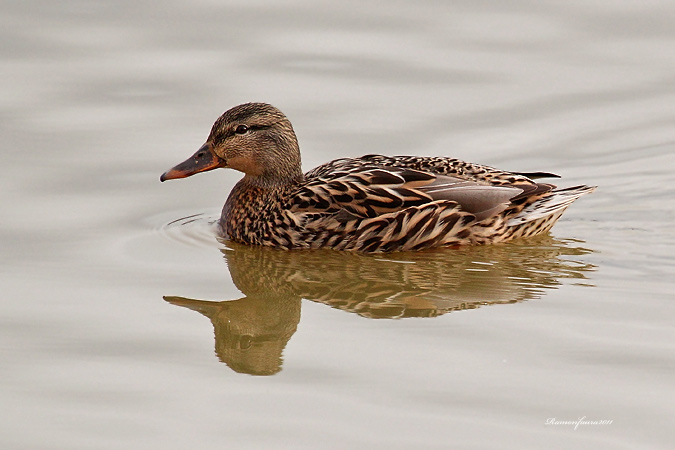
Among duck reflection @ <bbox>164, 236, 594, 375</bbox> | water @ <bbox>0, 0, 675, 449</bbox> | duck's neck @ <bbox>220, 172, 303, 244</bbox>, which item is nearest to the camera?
water @ <bbox>0, 0, 675, 449</bbox>

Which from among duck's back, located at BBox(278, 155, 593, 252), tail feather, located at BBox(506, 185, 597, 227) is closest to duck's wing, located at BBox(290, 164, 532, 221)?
duck's back, located at BBox(278, 155, 593, 252)

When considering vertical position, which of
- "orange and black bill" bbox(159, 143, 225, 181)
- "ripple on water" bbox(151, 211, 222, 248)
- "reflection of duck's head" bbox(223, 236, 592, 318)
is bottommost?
"reflection of duck's head" bbox(223, 236, 592, 318)

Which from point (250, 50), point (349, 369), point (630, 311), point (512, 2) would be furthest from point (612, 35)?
point (349, 369)

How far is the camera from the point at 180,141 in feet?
39.6

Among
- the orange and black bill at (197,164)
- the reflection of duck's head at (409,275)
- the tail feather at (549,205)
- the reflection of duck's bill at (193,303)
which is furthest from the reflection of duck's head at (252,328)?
the tail feather at (549,205)

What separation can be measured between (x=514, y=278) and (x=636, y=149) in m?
3.32

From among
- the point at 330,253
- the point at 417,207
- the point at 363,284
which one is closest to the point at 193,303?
the point at 363,284

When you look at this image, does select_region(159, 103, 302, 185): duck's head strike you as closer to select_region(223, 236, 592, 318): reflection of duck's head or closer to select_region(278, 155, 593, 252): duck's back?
select_region(278, 155, 593, 252): duck's back

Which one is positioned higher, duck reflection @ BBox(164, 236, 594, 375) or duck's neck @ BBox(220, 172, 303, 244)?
duck's neck @ BBox(220, 172, 303, 244)

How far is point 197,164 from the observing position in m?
10.6

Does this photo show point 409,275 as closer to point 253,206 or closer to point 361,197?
point 361,197

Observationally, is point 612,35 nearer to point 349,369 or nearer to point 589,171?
point 589,171

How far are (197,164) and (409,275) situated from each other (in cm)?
226

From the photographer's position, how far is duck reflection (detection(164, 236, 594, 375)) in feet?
27.0
